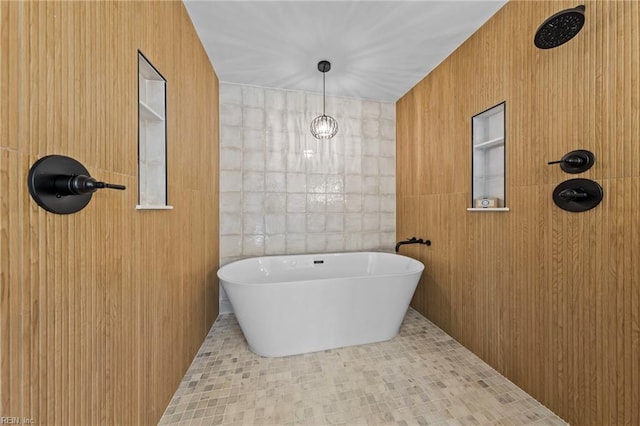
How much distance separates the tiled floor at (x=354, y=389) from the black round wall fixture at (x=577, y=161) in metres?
1.31

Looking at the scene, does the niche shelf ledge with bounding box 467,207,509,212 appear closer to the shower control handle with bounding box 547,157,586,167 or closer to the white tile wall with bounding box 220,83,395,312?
the shower control handle with bounding box 547,157,586,167

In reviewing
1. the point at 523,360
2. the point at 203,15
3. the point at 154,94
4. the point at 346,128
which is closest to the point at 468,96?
the point at 346,128

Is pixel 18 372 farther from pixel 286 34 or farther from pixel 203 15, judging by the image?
pixel 286 34

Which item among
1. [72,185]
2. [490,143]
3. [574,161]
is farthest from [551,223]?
[72,185]

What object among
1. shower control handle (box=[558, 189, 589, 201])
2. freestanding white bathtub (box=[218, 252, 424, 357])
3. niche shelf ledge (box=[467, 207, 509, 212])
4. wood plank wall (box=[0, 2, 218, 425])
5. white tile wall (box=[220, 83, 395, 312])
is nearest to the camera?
wood plank wall (box=[0, 2, 218, 425])

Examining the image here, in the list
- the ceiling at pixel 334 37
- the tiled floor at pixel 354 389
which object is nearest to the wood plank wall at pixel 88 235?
the tiled floor at pixel 354 389

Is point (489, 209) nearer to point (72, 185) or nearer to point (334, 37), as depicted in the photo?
point (334, 37)

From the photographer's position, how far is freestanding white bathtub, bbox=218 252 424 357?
1.74 m

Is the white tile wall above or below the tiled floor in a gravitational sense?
above

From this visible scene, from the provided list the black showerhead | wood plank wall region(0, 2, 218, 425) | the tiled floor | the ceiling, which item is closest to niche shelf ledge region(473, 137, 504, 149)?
the black showerhead

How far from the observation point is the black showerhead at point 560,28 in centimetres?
110

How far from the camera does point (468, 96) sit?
6.33 feet

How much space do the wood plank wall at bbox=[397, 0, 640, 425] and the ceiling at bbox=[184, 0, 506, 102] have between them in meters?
0.26

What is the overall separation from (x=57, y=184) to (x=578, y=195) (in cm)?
204
